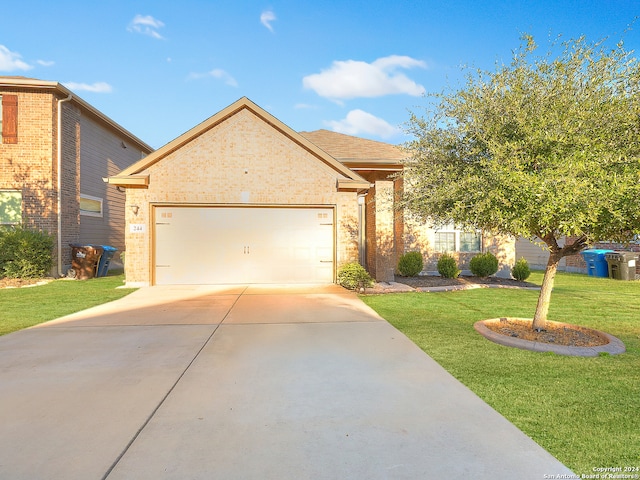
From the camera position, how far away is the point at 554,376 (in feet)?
13.4

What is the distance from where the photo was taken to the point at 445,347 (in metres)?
5.18

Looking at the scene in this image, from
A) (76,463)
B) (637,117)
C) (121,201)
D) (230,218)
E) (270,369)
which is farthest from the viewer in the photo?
(121,201)

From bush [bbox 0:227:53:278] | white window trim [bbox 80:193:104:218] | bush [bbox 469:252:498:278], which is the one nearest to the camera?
bush [bbox 0:227:53:278]

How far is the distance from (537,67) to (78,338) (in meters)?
8.09

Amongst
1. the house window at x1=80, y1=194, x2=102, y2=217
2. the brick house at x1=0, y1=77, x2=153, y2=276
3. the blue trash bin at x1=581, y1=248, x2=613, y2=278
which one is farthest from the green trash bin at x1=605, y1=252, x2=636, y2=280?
the house window at x1=80, y1=194, x2=102, y2=217

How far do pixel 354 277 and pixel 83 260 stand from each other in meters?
10.2

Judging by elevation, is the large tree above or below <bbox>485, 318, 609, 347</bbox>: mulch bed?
above

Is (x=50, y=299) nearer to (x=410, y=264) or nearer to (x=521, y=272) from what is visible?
(x=410, y=264)

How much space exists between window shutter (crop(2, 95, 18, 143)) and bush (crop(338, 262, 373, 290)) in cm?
1282

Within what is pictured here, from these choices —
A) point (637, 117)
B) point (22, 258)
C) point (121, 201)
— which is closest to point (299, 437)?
point (637, 117)

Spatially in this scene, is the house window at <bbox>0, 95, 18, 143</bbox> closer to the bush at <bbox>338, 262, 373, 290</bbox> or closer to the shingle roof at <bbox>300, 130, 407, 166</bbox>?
the shingle roof at <bbox>300, 130, 407, 166</bbox>

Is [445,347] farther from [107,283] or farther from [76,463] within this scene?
[107,283]

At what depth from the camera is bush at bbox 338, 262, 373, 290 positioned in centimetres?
1018

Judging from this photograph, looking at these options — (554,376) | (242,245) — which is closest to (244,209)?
(242,245)
